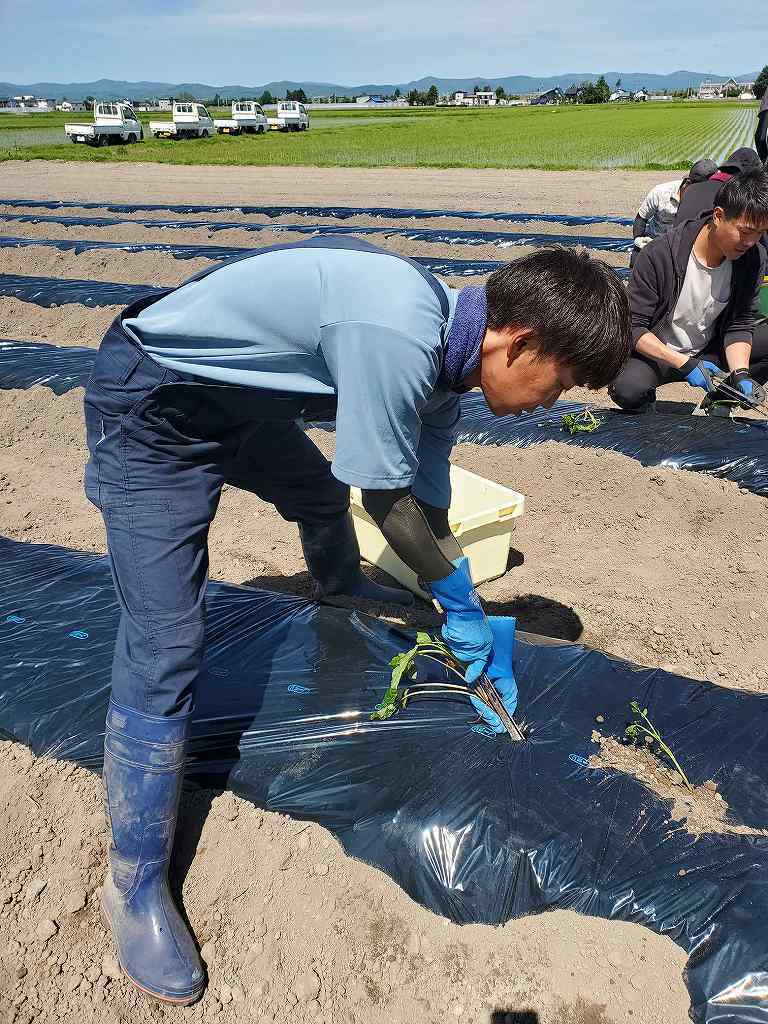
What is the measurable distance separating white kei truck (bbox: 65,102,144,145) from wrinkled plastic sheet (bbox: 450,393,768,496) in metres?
28.4

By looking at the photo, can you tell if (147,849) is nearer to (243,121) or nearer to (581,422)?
(581,422)

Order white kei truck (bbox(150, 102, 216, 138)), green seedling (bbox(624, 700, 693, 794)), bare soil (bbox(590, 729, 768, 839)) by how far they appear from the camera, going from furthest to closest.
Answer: white kei truck (bbox(150, 102, 216, 138)) → green seedling (bbox(624, 700, 693, 794)) → bare soil (bbox(590, 729, 768, 839))

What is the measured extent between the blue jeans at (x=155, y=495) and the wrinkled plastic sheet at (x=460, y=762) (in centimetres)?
39

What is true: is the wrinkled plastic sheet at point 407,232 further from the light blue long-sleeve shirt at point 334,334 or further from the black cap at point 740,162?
the light blue long-sleeve shirt at point 334,334

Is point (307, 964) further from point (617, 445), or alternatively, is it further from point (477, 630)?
point (617, 445)

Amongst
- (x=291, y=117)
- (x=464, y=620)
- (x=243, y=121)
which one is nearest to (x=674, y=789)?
(x=464, y=620)

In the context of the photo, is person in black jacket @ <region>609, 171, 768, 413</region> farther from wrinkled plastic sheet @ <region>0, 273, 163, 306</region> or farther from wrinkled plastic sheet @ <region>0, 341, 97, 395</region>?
wrinkled plastic sheet @ <region>0, 273, 163, 306</region>

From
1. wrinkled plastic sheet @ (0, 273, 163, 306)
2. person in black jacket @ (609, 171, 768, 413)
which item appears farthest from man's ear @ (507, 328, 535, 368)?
wrinkled plastic sheet @ (0, 273, 163, 306)

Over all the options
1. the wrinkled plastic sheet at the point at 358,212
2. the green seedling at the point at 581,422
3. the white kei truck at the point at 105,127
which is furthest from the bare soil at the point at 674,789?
the white kei truck at the point at 105,127

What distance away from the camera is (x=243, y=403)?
1.61 metres

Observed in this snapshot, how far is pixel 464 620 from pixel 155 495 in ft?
2.35

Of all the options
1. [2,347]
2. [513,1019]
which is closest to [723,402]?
[513,1019]

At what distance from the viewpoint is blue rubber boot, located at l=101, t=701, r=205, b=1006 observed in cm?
158

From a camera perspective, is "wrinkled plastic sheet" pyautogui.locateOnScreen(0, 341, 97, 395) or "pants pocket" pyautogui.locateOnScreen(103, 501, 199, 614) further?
"wrinkled plastic sheet" pyautogui.locateOnScreen(0, 341, 97, 395)
